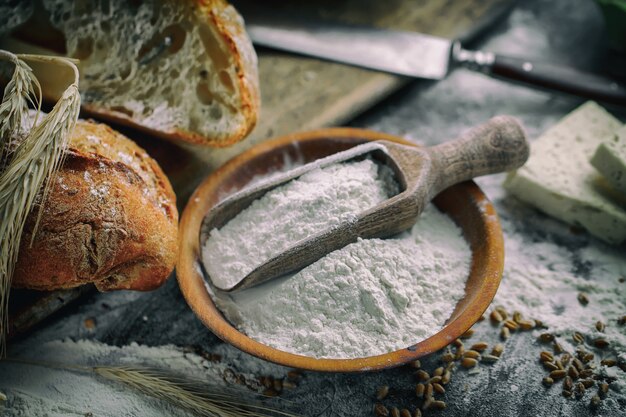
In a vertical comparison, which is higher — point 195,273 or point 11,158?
point 11,158

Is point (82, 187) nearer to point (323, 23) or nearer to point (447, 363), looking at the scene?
point (447, 363)

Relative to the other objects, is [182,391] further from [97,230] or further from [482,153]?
[482,153]

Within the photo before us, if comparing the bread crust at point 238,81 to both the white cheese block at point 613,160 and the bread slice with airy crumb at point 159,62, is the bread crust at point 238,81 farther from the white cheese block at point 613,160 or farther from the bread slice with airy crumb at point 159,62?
the white cheese block at point 613,160

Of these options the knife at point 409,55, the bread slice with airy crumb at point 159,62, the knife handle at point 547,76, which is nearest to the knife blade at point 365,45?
the knife at point 409,55

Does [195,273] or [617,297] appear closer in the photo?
[195,273]

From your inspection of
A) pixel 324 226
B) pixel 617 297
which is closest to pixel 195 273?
pixel 324 226

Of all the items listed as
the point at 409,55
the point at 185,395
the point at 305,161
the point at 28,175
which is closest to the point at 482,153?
the point at 305,161

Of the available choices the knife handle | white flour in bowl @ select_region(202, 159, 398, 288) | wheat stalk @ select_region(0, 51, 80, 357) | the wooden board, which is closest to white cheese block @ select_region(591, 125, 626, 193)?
the knife handle
